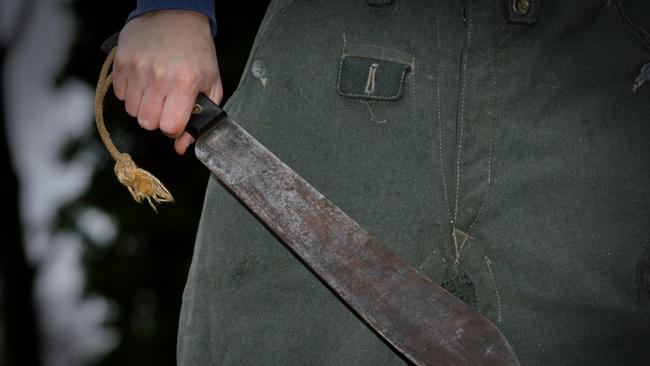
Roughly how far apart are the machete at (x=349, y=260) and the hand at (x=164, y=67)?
0.04 meters

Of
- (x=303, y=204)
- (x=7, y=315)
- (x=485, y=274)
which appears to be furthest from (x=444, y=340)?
(x=7, y=315)

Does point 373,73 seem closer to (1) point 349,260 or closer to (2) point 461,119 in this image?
(2) point 461,119

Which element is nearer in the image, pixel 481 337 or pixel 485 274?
pixel 481 337

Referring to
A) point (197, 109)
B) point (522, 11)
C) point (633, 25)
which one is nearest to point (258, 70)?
point (197, 109)

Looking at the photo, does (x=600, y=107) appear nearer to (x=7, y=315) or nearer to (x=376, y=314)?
(x=376, y=314)

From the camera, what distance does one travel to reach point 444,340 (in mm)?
1133

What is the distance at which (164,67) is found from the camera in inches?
49.3

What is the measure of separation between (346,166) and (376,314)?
0.95ft

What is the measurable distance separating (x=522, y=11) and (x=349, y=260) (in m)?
0.51

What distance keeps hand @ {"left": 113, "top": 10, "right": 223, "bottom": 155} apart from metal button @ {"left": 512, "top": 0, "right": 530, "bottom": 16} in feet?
1.69

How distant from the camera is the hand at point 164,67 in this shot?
49.6 inches

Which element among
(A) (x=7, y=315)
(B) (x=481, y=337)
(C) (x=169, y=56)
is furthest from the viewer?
(A) (x=7, y=315)

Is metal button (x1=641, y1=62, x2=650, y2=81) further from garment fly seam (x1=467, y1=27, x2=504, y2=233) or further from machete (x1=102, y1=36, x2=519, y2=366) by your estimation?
machete (x1=102, y1=36, x2=519, y2=366)

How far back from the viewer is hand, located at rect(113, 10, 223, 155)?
4.13ft
